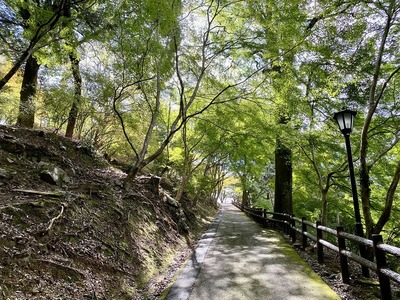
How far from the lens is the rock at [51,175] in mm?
4916

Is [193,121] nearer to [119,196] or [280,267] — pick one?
[119,196]

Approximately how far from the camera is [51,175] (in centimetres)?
498

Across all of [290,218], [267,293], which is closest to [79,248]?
[267,293]

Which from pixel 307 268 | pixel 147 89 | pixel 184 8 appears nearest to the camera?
pixel 307 268

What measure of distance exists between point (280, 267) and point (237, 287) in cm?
140

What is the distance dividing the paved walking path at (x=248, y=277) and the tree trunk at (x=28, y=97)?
705cm

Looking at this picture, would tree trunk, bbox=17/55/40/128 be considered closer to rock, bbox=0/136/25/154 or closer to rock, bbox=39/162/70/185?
rock, bbox=0/136/25/154

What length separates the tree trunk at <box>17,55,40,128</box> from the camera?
8.14m

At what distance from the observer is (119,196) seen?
6.15 m

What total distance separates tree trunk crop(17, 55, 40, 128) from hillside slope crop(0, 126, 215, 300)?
61.0 inches

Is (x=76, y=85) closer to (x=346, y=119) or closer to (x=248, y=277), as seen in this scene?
(x=248, y=277)

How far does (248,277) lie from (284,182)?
6026mm

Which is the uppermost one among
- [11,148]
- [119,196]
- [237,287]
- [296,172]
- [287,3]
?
[287,3]

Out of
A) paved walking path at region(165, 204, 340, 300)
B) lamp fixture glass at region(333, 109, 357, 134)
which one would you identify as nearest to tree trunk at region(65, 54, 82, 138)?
paved walking path at region(165, 204, 340, 300)
